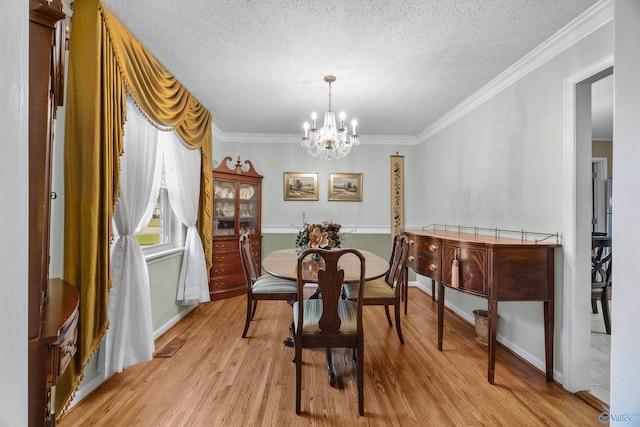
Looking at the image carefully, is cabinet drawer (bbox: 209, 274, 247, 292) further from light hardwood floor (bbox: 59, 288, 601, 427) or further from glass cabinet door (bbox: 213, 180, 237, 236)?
light hardwood floor (bbox: 59, 288, 601, 427)

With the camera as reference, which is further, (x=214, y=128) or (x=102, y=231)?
(x=214, y=128)

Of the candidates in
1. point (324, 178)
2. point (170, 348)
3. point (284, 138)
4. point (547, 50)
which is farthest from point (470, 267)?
point (284, 138)

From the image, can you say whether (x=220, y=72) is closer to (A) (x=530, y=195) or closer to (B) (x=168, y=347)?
(B) (x=168, y=347)

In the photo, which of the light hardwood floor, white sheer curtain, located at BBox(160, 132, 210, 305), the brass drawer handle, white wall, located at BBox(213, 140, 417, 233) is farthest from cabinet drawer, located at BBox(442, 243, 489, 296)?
white sheer curtain, located at BBox(160, 132, 210, 305)

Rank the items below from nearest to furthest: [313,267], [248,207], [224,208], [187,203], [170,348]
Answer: [313,267]
[170,348]
[187,203]
[224,208]
[248,207]

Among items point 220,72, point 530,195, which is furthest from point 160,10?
point 530,195

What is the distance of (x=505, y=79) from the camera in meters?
2.68

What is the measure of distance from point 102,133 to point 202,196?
1.91m

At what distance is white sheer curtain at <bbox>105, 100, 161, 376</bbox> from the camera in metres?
2.01

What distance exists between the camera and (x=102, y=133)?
1790mm

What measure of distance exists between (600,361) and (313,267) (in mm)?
A: 2405

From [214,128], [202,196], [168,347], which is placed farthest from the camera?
[214,128]
